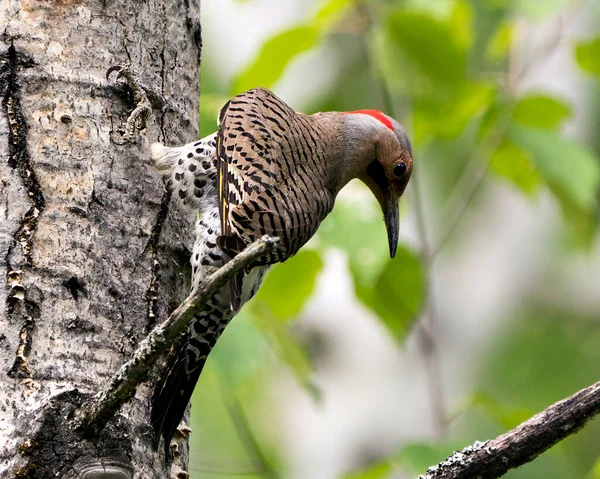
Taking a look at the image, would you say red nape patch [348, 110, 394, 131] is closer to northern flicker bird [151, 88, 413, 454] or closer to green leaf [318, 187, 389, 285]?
northern flicker bird [151, 88, 413, 454]

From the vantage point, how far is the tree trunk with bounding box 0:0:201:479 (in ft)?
6.80

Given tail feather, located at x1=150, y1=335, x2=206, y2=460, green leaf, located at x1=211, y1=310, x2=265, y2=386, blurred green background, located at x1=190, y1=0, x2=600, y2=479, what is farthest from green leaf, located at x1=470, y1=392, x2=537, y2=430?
tail feather, located at x1=150, y1=335, x2=206, y2=460

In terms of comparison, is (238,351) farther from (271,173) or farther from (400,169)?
(400,169)

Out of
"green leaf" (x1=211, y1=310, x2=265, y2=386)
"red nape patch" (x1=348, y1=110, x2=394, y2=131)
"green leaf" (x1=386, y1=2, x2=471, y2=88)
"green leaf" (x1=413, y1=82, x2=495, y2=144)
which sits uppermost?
"green leaf" (x1=386, y1=2, x2=471, y2=88)

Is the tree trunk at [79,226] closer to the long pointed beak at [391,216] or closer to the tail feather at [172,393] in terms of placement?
the tail feather at [172,393]

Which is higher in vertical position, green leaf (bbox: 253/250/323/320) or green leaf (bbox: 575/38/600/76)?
green leaf (bbox: 575/38/600/76)

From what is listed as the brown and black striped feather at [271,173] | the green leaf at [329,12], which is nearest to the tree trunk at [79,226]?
the brown and black striped feather at [271,173]

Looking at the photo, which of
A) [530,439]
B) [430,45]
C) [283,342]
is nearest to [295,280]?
[283,342]

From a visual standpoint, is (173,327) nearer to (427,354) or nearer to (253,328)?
(253,328)

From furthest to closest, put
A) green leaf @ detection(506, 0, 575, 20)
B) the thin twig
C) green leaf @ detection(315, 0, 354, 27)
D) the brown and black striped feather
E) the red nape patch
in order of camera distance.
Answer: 1. green leaf @ detection(315, 0, 354, 27)
2. the red nape patch
3. green leaf @ detection(506, 0, 575, 20)
4. the brown and black striped feather
5. the thin twig

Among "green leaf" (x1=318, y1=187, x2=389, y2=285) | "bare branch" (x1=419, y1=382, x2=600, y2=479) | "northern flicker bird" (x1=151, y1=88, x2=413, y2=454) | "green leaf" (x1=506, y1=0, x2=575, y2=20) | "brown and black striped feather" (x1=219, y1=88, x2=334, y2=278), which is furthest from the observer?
"green leaf" (x1=506, y1=0, x2=575, y2=20)

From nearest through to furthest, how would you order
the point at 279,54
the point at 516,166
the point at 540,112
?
the point at 279,54 → the point at 540,112 → the point at 516,166

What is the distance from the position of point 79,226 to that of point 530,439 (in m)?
1.26

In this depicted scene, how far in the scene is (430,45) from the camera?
3.61 metres
